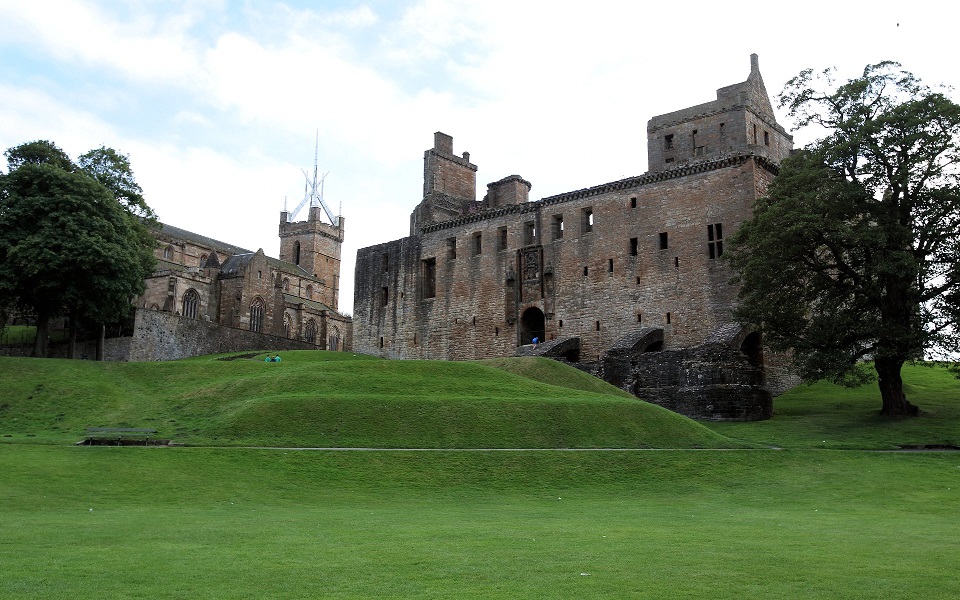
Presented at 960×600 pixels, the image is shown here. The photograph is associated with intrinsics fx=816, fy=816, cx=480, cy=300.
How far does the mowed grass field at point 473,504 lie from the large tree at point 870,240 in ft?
12.5

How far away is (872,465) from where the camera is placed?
2859 cm

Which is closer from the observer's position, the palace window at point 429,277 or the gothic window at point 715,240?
the gothic window at point 715,240

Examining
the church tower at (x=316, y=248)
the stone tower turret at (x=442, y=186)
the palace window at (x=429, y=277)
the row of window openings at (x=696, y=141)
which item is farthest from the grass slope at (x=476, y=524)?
the church tower at (x=316, y=248)

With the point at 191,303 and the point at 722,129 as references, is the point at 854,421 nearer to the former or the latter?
the point at 722,129

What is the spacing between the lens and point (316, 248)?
134 metres

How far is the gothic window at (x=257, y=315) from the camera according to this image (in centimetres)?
7719

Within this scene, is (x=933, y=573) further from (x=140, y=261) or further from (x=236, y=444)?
(x=140, y=261)

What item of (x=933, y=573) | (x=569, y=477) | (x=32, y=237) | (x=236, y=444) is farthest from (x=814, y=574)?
(x=32, y=237)

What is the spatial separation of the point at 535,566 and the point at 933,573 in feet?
17.5

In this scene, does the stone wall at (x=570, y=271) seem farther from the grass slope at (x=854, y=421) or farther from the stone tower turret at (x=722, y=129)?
the grass slope at (x=854, y=421)

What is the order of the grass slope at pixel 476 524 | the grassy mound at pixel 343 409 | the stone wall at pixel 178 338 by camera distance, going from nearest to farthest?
the grass slope at pixel 476 524 < the grassy mound at pixel 343 409 < the stone wall at pixel 178 338

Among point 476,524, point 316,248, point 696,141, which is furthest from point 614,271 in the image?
point 316,248

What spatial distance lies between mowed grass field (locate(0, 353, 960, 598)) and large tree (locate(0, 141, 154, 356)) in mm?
5117

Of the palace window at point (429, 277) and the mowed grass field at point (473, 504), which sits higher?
the palace window at point (429, 277)
